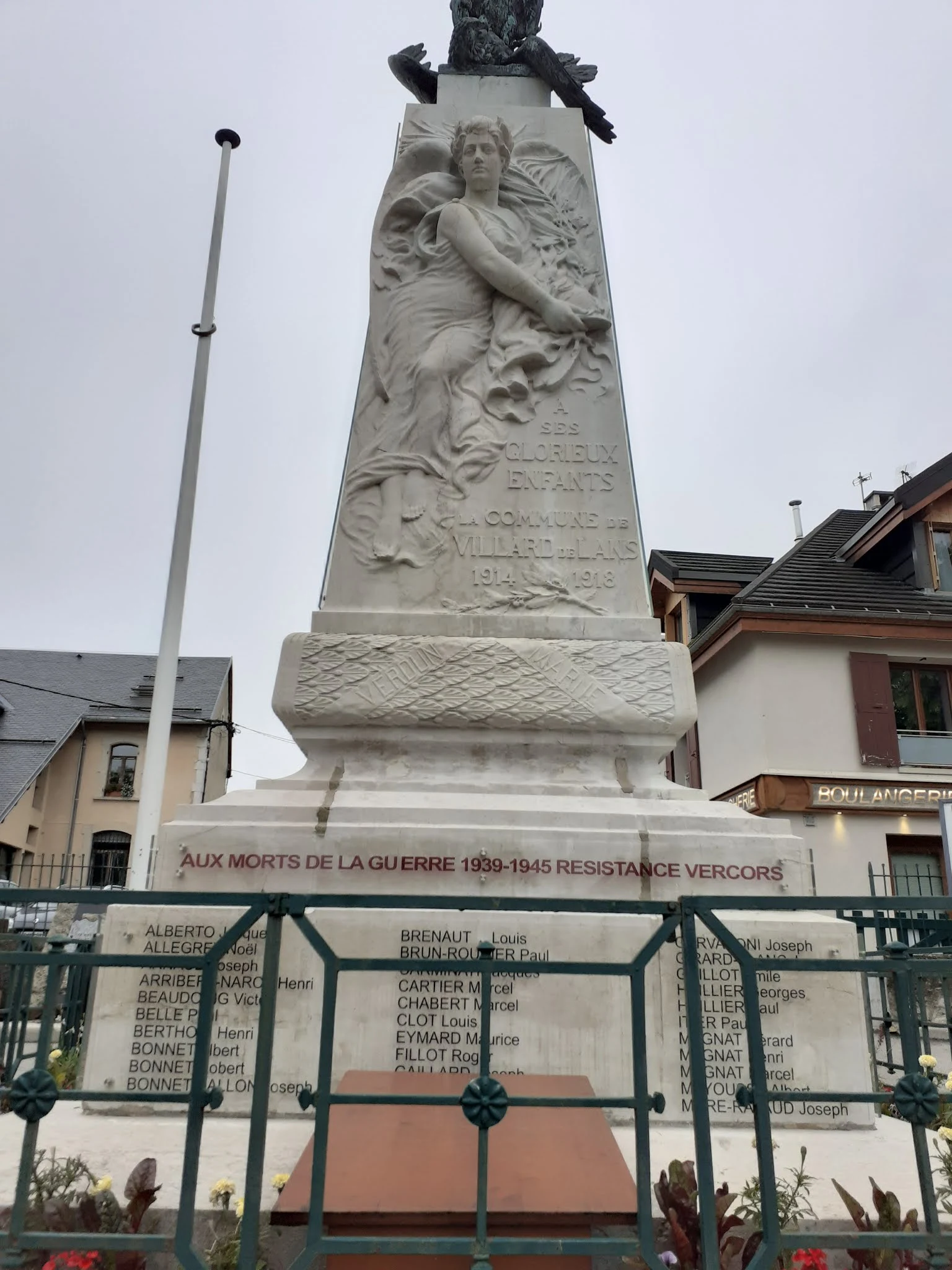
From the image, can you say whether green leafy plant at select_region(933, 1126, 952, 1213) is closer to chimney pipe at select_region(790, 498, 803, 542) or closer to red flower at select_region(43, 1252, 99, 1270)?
red flower at select_region(43, 1252, 99, 1270)

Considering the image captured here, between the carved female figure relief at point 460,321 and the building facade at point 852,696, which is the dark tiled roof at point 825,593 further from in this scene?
the carved female figure relief at point 460,321

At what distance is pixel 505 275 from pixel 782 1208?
487 centimetres

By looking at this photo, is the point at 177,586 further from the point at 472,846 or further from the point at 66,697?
the point at 66,697

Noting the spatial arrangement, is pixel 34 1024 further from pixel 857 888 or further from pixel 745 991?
pixel 857 888

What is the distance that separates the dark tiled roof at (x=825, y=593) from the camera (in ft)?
56.0

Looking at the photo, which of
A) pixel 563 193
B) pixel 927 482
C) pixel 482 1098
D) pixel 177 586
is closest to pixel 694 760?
pixel 927 482

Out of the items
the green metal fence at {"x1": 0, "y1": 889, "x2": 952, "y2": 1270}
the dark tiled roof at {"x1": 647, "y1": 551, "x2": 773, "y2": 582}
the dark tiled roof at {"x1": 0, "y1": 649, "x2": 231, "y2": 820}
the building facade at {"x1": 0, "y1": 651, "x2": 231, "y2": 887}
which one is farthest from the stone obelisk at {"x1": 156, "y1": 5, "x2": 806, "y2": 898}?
the dark tiled roof at {"x1": 0, "y1": 649, "x2": 231, "y2": 820}

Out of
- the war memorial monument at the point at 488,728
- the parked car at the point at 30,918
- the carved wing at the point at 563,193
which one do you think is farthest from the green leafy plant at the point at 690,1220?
the parked car at the point at 30,918

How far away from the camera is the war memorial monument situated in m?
3.61

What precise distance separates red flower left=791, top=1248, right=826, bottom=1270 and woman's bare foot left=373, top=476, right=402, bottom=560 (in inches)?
140

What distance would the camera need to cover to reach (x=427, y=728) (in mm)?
4590

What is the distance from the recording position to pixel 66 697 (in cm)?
3291

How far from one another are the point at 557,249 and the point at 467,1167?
5248mm

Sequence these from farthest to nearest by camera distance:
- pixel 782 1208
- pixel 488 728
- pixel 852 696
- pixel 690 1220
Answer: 1. pixel 852 696
2. pixel 488 728
3. pixel 782 1208
4. pixel 690 1220
